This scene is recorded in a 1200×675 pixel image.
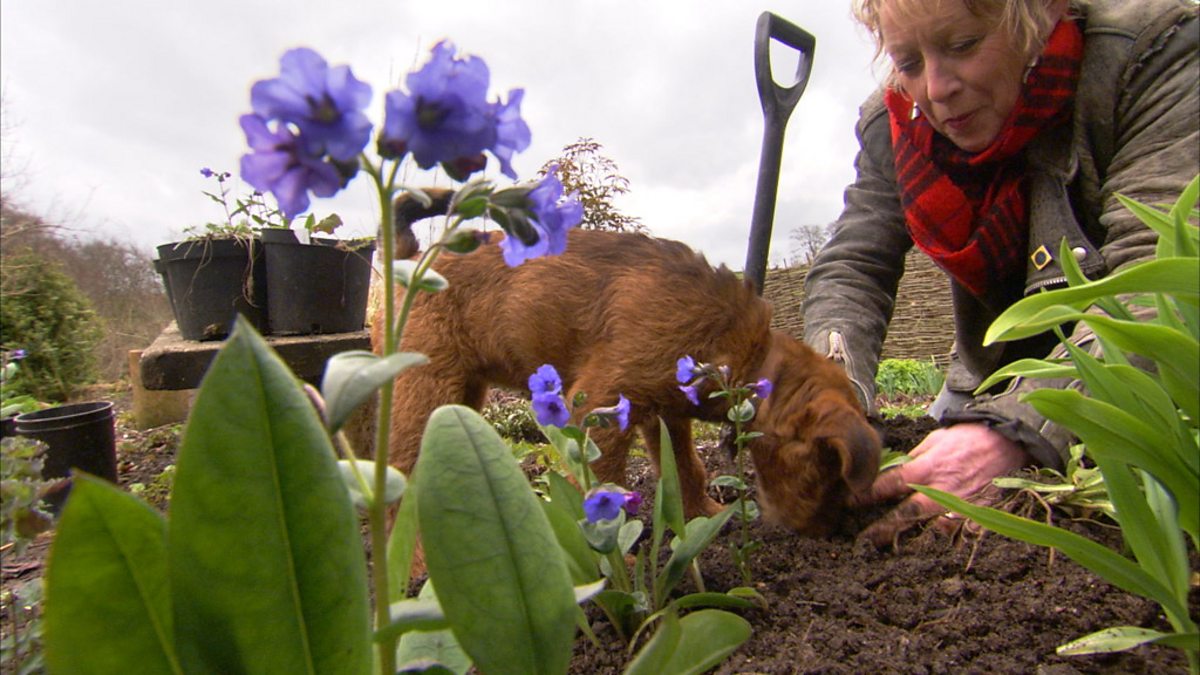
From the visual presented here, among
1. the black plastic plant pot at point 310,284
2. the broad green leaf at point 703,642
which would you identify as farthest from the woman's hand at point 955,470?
the black plastic plant pot at point 310,284

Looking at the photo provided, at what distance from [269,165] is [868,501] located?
203 centimetres

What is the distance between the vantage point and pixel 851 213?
12.3 feet

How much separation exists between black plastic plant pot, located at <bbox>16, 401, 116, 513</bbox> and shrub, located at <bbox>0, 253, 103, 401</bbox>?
4.08m

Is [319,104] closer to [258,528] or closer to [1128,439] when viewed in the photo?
[258,528]

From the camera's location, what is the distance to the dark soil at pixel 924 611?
136 centimetres

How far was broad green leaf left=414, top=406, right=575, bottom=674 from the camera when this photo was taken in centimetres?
81

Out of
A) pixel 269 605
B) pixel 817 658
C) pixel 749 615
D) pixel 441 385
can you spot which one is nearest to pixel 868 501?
pixel 749 615

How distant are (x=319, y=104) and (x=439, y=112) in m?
0.11

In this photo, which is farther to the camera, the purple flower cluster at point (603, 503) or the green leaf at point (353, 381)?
the purple flower cluster at point (603, 503)

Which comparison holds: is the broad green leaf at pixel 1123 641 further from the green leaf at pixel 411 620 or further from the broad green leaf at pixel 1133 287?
the green leaf at pixel 411 620

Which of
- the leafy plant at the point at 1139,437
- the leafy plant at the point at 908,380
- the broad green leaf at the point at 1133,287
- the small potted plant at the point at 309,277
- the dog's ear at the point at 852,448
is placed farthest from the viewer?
A: the leafy plant at the point at 908,380

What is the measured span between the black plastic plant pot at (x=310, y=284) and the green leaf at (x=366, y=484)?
4.31 m

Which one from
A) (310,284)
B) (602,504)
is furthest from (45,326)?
(602,504)

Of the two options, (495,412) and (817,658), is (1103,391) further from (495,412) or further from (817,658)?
(495,412)
